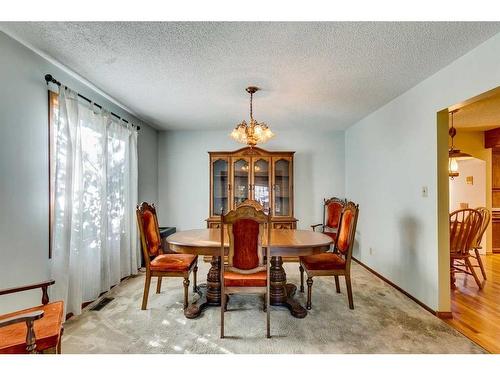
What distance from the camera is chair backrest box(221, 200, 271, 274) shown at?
206 centimetres

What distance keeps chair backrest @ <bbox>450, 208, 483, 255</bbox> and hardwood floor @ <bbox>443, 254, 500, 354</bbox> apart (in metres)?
0.47

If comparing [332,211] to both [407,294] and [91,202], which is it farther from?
[91,202]

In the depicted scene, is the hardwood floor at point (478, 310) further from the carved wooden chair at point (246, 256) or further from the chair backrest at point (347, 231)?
the carved wooden chair at point (246, 256)

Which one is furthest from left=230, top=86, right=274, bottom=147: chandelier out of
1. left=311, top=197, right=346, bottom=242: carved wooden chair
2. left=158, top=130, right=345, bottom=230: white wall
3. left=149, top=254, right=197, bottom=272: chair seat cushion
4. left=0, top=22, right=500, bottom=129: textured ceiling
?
left=311, top=197, right=346, bottom=242: carved wooden chair

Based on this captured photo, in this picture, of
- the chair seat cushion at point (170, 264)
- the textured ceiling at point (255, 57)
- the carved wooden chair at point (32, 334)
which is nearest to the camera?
the carved wooden chair at point (32, 334)

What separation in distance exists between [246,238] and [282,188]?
257 centimetres

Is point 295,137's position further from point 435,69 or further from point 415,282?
point 415,282

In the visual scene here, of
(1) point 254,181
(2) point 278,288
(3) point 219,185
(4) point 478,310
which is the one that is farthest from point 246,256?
(3) point 219,185

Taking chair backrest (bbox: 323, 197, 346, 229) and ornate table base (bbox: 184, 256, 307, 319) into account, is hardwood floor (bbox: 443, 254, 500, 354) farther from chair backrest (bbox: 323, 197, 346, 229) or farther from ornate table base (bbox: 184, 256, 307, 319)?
chair backrest (bbox: 323, 197, 346, 229)

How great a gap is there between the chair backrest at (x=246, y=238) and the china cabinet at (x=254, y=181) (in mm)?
2325

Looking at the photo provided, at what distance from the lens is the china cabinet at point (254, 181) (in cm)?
449

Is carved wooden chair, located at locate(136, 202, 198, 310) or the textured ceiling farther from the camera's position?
carved wooden chair, located at locate(136, 202, 198, 310)

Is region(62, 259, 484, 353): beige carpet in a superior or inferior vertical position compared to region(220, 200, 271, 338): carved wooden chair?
inferior

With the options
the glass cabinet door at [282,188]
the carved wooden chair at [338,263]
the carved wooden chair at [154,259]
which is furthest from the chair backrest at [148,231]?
the glass cabinet door at [282,188]
